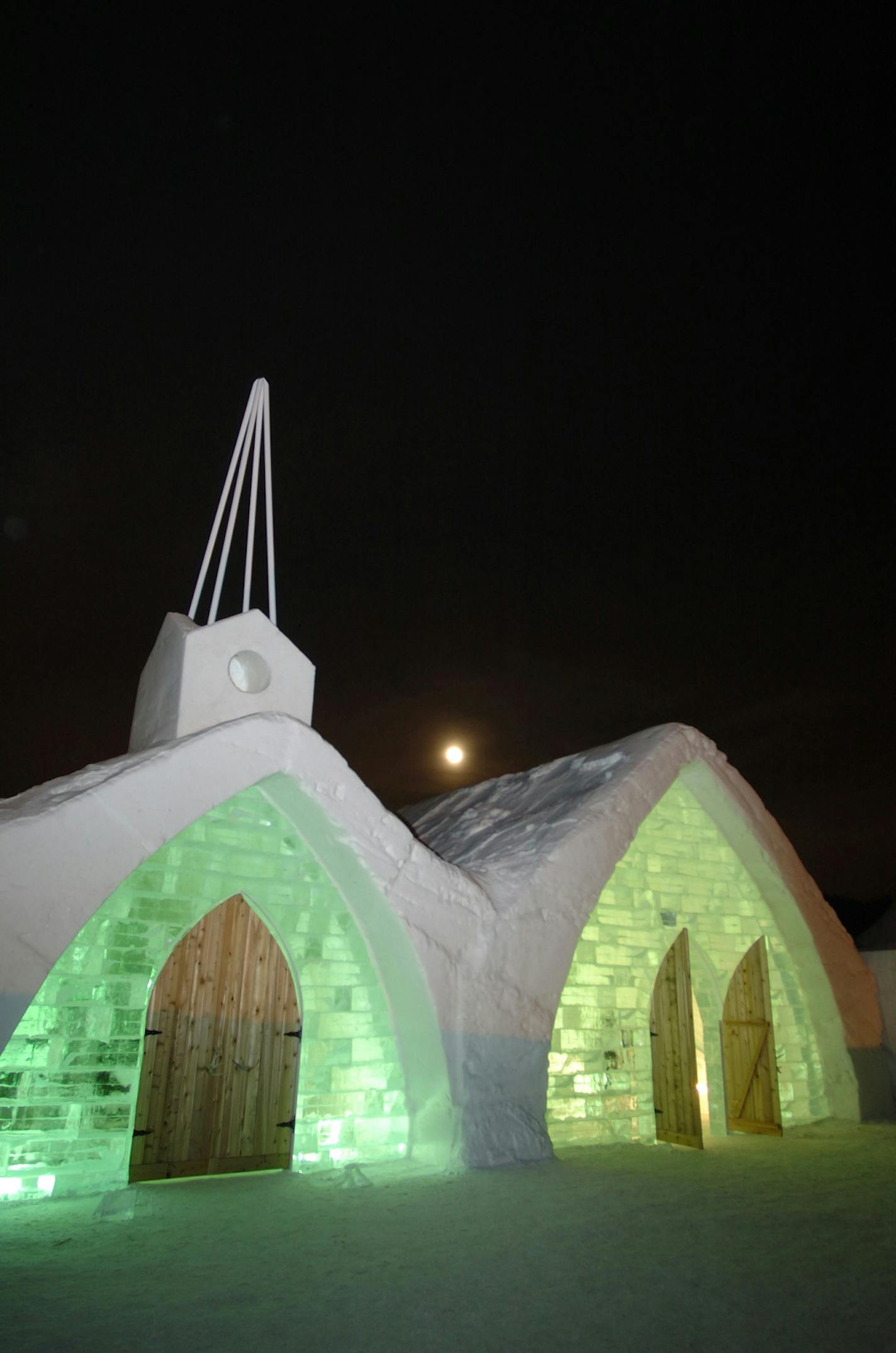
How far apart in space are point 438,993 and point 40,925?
294 cm

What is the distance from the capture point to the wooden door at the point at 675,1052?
7867 mm

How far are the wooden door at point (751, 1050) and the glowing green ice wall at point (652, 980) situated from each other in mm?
118

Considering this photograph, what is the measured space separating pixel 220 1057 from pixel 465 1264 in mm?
3176

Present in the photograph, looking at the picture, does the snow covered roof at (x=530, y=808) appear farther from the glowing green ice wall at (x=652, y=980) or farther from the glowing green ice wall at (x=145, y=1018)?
the glowing green ice wall at (x=145, y=1018)

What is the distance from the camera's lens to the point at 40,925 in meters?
5.14

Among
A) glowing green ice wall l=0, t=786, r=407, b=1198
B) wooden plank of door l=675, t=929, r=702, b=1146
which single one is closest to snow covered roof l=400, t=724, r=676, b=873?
glowing green ice wall l=0, t=786, r=407, b=1198

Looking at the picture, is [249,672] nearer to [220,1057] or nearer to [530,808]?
[530,808]

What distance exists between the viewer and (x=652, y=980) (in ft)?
27.9

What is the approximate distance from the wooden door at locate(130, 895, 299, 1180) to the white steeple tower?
170 centimetres

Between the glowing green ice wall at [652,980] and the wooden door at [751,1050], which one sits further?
the wooden door at [751,1050]

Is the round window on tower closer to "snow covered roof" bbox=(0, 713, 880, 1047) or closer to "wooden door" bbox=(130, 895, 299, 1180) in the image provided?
"snow covered roof" bbox=(0, 713, 880, 1047)

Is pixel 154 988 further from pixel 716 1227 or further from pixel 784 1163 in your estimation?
pixel 784 1163

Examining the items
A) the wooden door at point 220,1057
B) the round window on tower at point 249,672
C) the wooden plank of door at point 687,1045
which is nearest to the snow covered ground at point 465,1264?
the wooden door at point 220,1057

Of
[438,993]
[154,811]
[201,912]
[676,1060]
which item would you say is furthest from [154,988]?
[676,1060]
